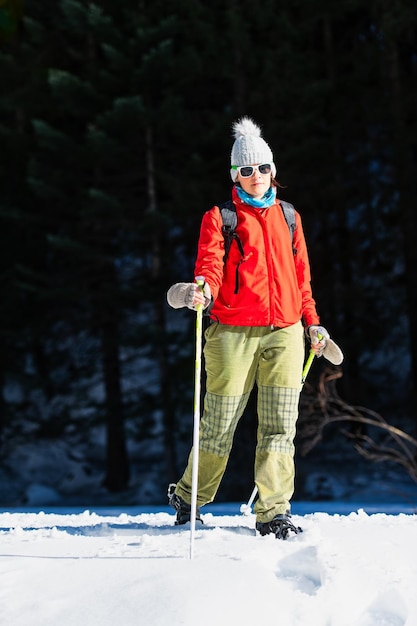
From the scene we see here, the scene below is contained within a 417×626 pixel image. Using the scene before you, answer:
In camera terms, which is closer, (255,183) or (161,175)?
(255,183)

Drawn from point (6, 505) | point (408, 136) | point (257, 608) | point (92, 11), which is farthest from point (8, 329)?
point (257, 608)

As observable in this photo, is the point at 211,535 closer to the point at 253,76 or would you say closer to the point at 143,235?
the point at 143,235

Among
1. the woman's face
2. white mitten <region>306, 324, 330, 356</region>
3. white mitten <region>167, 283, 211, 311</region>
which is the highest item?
the woman's face

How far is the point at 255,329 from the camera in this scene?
388 cm

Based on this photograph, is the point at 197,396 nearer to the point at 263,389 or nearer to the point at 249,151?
the point at 263,389

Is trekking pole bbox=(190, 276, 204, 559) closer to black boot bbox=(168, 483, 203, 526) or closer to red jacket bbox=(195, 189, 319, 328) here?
red jacket bbox=(195, 189, 319, 328)

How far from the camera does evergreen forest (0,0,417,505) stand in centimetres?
1487

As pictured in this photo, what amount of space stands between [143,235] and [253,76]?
3.82 m

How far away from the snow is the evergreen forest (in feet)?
33.0

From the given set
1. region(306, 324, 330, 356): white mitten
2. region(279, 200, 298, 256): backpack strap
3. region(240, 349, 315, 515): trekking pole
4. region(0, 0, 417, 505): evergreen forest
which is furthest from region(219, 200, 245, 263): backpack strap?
region(0, 0, 417, 505): evergreen forest

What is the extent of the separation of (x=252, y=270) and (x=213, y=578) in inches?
58.3

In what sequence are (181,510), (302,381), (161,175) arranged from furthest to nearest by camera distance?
(161,175) < (181,510) < (302,381)

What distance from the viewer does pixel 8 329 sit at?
17219 millimetres

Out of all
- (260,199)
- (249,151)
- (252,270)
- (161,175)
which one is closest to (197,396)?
(252,270)
